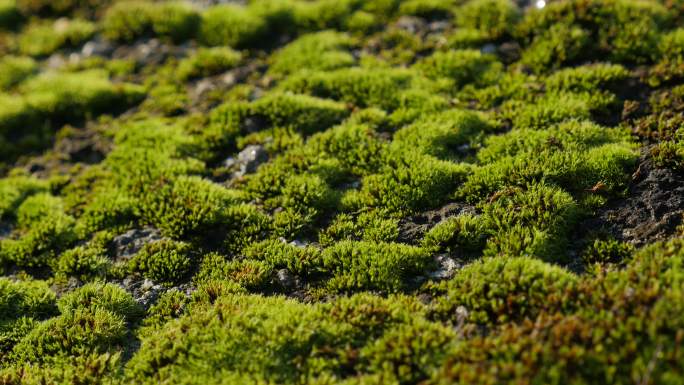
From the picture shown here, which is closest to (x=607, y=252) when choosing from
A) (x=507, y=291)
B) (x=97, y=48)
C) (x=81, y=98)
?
(x=507, y=291)

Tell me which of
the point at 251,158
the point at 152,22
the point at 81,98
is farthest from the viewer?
the point at 152,22

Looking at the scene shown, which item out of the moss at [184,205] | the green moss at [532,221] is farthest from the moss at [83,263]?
the green moss at [532,221]

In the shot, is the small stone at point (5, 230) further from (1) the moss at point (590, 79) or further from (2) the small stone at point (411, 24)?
(1) the moss at point (590, 79)

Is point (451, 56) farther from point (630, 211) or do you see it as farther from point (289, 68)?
point (630, 211)

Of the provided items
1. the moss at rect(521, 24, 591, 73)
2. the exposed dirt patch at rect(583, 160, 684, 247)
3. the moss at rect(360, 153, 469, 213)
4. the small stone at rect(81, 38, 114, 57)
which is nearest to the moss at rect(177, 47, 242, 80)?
the small stone at rect(81, 38, 114, 57)

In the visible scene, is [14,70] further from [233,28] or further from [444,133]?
[444,133]

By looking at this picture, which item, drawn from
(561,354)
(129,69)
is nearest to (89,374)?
(561,354)
